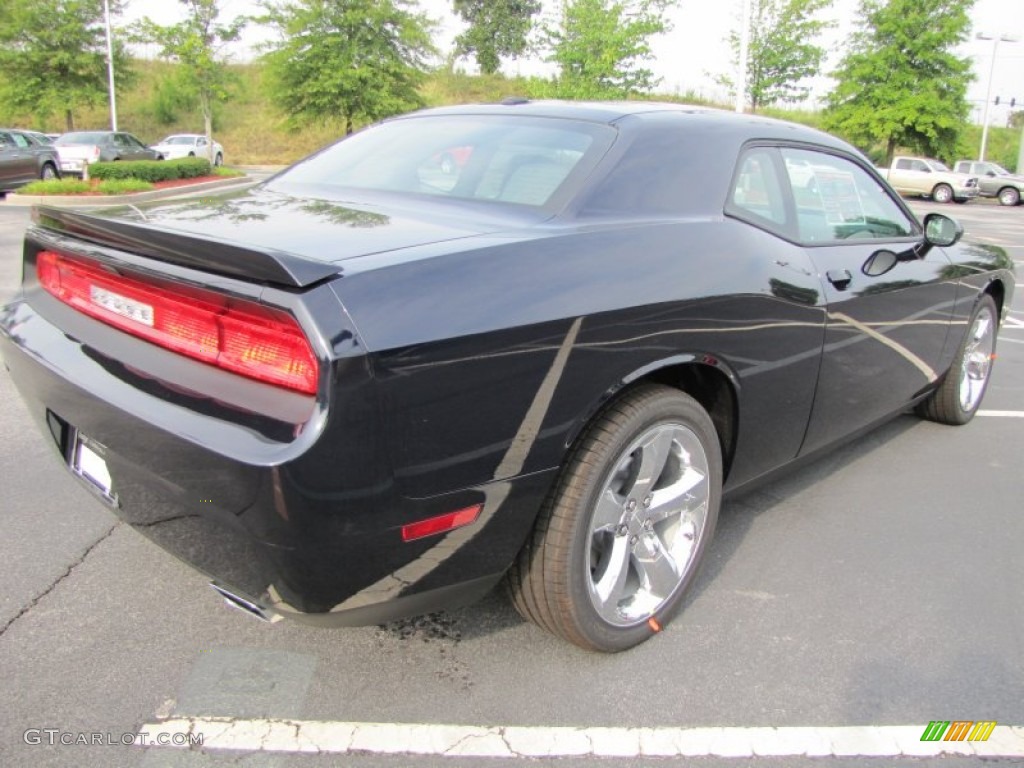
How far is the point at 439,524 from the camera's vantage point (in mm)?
1802

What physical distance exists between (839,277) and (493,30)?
5468 centimetres

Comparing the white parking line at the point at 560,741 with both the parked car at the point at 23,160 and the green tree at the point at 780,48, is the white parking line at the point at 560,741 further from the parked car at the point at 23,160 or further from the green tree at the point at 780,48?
the green tree at the point at 780,48

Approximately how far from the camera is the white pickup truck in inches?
1134

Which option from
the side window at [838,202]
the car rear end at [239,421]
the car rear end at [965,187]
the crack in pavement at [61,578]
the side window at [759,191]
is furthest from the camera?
the car rear end at [965,187]

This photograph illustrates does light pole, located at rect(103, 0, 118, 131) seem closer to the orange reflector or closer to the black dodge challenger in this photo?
the black dodge challenger

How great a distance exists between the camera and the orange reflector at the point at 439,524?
1755mm

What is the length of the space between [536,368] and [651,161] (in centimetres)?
100

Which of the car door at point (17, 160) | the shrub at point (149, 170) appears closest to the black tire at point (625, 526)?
the shrub at point (149, 170)

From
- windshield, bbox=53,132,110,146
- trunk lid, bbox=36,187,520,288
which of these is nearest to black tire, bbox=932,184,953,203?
windshield, bbox=53,132,110,146

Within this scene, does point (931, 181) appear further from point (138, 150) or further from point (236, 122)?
point (236, 122)

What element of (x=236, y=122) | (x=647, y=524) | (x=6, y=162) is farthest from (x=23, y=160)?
(x=236, y=122)

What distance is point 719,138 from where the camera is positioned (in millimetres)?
2746

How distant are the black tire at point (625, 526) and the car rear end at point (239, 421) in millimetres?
390

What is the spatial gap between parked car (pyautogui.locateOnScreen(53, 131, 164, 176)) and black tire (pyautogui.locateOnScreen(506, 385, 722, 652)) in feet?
70.4
